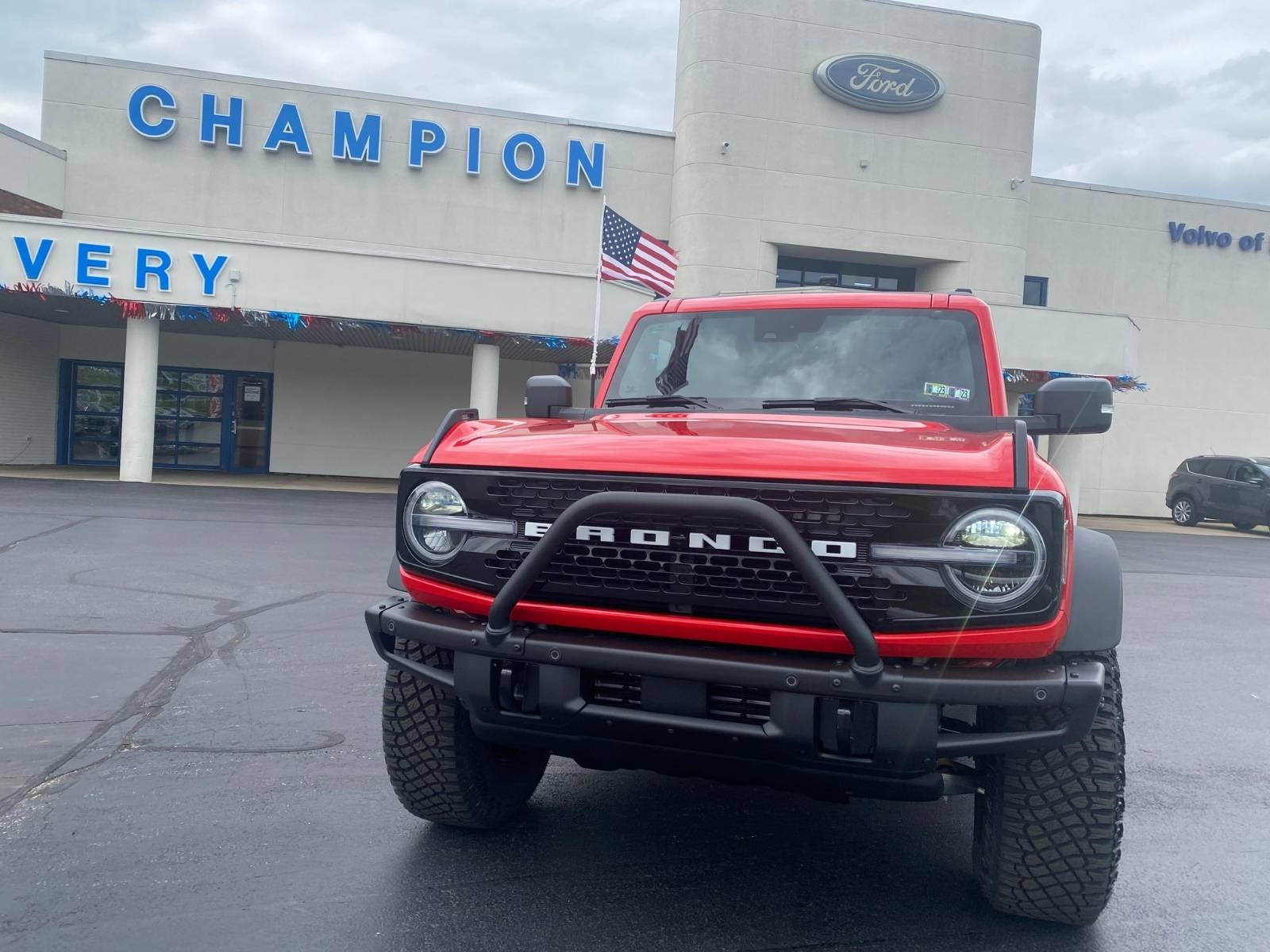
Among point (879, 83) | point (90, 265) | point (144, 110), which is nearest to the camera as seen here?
point (90, 265)

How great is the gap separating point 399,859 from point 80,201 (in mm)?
22392

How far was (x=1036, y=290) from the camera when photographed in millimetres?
26844

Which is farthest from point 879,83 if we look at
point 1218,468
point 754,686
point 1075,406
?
point 754,686

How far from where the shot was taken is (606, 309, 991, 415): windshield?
4.08 meters

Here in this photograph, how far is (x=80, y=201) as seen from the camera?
21.7 meters

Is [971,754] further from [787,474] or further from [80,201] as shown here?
[80,201]

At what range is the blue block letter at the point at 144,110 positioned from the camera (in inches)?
852

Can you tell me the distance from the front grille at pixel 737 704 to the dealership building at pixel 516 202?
16.3 meters

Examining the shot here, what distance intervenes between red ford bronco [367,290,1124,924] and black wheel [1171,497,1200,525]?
2394 cm

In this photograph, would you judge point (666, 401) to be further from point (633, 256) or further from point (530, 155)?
point (530, 155)

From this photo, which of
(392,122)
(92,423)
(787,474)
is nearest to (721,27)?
(392,122)

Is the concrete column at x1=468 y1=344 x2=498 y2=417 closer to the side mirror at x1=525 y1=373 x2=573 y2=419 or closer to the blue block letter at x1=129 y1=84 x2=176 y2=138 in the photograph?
the blue block letter at x1=129 y1=84 x2=176 y2=138

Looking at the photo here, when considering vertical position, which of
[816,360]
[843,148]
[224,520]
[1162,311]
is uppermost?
[843,148]

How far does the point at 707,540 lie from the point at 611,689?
50 centimetres
